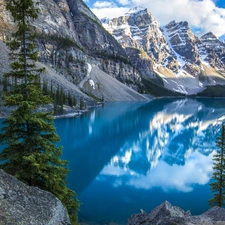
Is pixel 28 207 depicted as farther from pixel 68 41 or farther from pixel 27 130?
pixel 68 41

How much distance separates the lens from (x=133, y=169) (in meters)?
30.8

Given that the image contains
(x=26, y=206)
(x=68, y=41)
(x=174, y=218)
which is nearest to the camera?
(x=26, y=206)

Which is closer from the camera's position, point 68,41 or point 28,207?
point 28,207

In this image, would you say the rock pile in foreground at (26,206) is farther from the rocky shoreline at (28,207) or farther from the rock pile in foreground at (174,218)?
the rock pile in foreground at (174,218)

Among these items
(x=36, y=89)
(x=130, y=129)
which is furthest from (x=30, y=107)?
(x=130, y=129)

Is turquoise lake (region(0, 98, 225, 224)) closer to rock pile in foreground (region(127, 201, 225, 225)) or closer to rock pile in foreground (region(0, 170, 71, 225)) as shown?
rock pile in foreground (region(127, 201, 225, 225))

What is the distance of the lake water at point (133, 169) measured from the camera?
20453 mm

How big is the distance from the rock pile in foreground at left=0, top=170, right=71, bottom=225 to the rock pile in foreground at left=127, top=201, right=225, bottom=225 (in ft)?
13.2

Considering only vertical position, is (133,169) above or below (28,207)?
below

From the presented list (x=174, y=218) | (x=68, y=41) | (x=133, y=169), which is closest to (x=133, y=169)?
(x=133, y=169)

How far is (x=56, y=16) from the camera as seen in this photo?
168 meters

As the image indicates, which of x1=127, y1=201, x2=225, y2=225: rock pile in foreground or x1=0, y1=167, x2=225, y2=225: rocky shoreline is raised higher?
x1=0, y1=167, x2=225, y2=225: rocky shoreline

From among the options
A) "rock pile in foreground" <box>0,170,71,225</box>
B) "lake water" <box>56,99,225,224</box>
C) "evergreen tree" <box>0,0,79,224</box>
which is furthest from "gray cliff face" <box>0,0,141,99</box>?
"rock pile in foreground" <box>0,170,71,225</box>

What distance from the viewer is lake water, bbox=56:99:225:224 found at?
67.1ft
